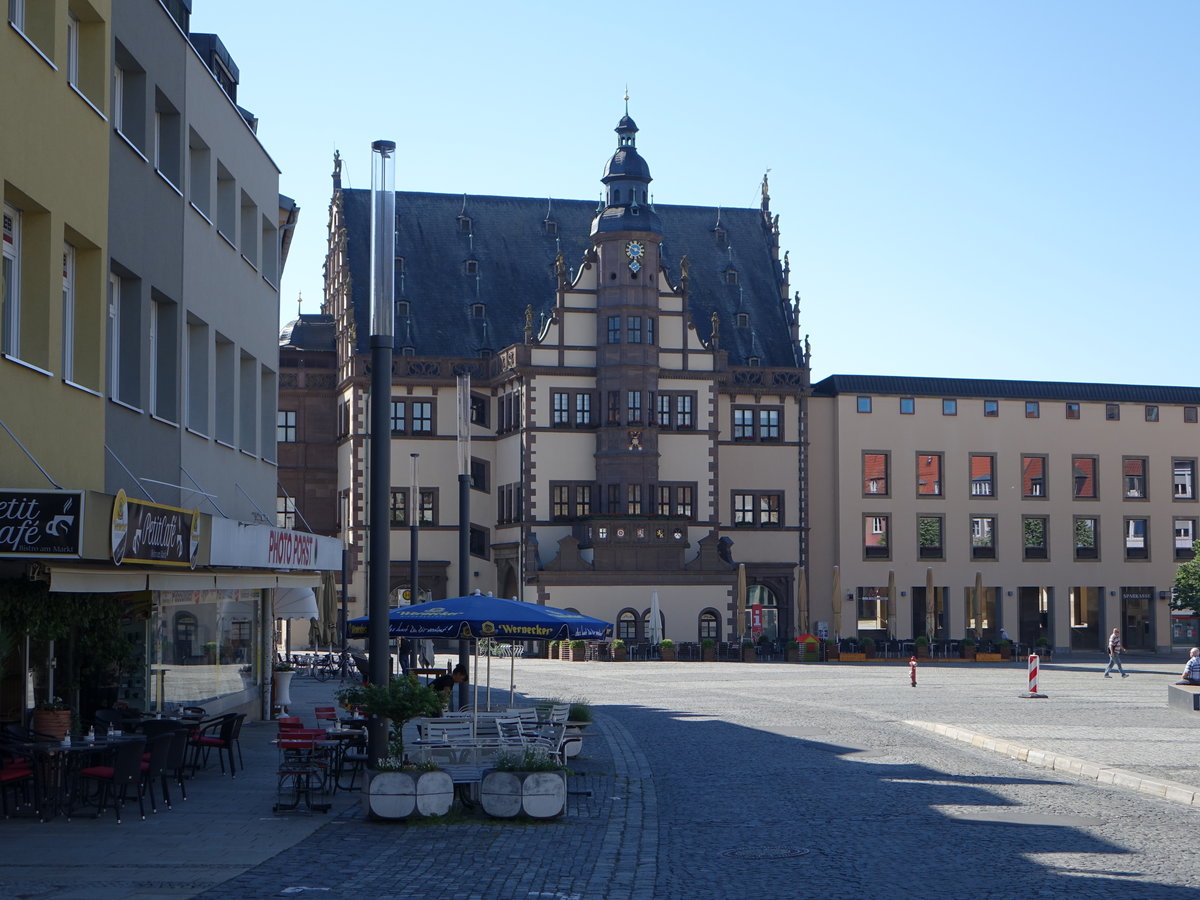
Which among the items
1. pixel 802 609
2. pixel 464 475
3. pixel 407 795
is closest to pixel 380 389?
pixel 407 795

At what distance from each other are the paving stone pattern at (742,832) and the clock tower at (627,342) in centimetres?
4092

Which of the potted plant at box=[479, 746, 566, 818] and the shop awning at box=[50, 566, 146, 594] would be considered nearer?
the shop awning at box=[50, 566, 146, 594]

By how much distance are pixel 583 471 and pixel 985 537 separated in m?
19.6

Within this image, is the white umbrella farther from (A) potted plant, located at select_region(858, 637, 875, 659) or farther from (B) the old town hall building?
(A) potted plant, located at select_region(858, 637, 875, 659)

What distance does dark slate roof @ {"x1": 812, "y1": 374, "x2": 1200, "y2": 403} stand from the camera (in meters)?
74.4

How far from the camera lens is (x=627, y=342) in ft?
227

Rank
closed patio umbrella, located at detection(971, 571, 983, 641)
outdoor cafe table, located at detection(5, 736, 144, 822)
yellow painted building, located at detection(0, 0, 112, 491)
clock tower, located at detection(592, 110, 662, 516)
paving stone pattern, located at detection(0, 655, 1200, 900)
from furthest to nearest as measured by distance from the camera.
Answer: clock tower, located at detection(592, 110, 662, 516), closed patio umbrella, located at detection(971, 571, 983, 641), outdoor cafe table, located at detection(5, 736, 144, 822), yellow painted building, located at detection(0, 0, 112, 491), paving stone pattern, located at detection(0, 655, 1200, 900)

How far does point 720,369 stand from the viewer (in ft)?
234

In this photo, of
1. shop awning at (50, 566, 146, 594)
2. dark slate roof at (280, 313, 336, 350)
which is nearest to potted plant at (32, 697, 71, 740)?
shop awning at (50, 566, 146, 594)

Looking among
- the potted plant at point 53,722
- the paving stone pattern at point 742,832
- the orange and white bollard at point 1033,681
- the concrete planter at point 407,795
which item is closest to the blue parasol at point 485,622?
the paving stone pattern at point 742,832

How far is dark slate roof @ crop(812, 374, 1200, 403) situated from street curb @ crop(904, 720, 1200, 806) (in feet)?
157

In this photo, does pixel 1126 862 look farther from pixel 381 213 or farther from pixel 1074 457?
pixel 1074 457

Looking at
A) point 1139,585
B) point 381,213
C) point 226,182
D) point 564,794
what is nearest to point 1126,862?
point 564,794

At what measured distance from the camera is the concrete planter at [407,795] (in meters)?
15.7
